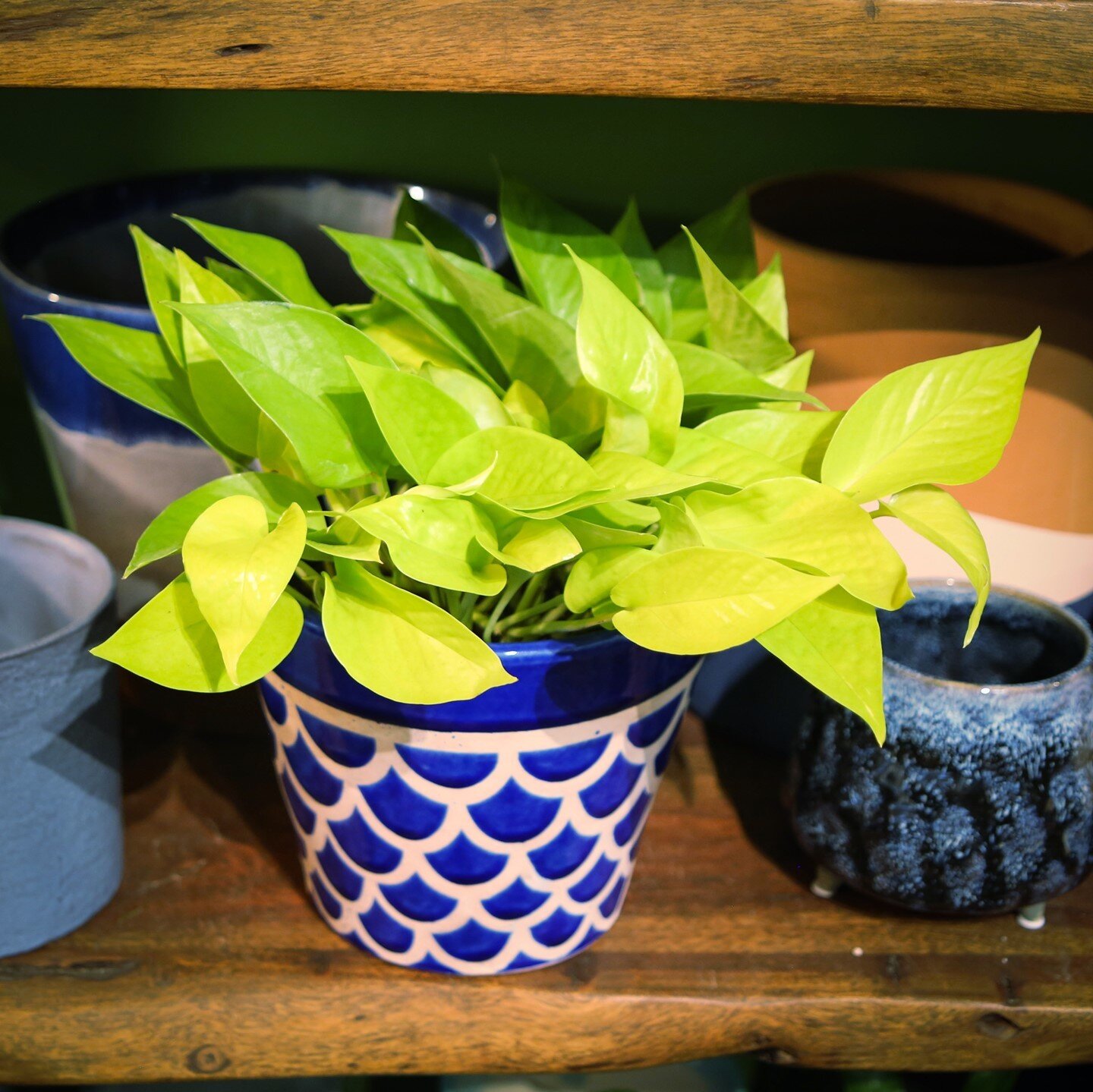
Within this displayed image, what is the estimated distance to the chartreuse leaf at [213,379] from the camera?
0.30m

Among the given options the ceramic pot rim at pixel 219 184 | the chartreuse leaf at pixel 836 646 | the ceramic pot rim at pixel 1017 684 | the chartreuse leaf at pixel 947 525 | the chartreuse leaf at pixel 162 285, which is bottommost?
A: the ceramic pot rim at pixel 1017 684

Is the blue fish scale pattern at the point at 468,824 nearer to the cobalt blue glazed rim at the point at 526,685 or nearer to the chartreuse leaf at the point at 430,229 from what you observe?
the cobalt blue glazed rim at the point at 526,685

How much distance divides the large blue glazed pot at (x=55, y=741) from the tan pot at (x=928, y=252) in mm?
244

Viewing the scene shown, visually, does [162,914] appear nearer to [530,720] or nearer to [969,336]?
[530,720]

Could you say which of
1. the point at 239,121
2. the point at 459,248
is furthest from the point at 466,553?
the point at 239,121

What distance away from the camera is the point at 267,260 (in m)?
0.32

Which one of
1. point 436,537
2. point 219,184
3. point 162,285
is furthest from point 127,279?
point 436,537

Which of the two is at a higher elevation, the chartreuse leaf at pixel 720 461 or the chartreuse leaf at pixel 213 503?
the chartreuse leaf at pixel 720 461

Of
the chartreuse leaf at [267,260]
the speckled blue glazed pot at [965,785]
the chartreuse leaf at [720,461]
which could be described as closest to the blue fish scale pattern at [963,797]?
the speckled blue glazed pot at [965,785]

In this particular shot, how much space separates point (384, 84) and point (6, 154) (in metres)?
0.32

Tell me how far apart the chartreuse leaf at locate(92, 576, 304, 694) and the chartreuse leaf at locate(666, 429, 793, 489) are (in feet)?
0.34

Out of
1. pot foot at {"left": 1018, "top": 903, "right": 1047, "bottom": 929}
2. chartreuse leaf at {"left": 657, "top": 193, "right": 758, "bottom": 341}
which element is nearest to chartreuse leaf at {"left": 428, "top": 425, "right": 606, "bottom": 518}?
chartreuse leaf at {"left": 657, "top": 193, "right": 758, "bottom": 341}

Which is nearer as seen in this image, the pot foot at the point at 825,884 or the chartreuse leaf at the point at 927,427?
the chartreuse leaf at the point at 927,427

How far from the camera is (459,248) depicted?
357 millimetres
